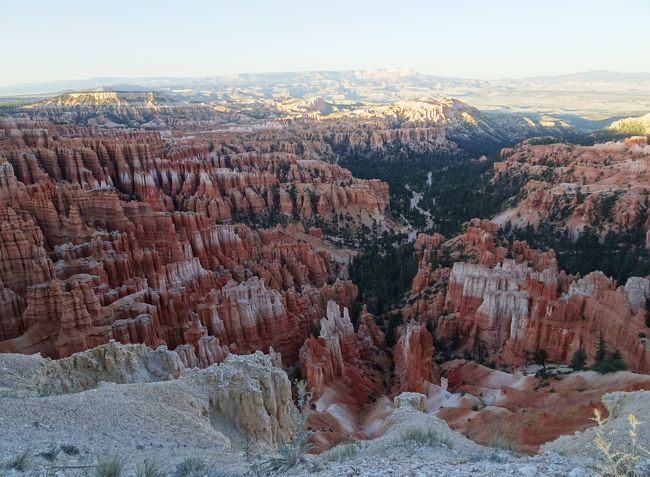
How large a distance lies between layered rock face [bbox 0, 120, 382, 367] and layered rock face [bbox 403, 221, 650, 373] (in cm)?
569

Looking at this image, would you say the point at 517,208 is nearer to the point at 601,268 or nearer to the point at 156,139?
the point at 601,268

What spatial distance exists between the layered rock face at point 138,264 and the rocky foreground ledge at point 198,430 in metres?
7.37

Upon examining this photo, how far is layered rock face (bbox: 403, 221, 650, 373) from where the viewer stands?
65.3 ft

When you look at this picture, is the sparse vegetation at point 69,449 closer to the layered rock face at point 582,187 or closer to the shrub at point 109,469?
the shrub at point 109,469

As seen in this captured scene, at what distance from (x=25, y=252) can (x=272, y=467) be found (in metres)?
19.3

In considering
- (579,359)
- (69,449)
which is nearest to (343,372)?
(579,359)

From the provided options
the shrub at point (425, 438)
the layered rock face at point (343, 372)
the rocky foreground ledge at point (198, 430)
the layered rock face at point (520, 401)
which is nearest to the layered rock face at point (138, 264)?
the layered rock face at point (343, 372)

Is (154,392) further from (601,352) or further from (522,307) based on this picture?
(522,307)

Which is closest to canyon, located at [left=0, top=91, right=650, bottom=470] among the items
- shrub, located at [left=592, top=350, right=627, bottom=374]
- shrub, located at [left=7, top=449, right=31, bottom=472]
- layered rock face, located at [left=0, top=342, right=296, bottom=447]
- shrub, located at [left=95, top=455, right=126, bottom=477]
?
layered rock face, located at [left=0, top=342, right=296, bottom=447]

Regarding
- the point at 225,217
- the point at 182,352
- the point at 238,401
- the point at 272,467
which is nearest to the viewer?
Result: the point at 272,467

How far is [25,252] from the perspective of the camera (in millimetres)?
20781

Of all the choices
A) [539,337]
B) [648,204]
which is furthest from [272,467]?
[648,204]

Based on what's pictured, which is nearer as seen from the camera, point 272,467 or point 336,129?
point 272,467

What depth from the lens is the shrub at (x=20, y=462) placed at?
5092 mm
